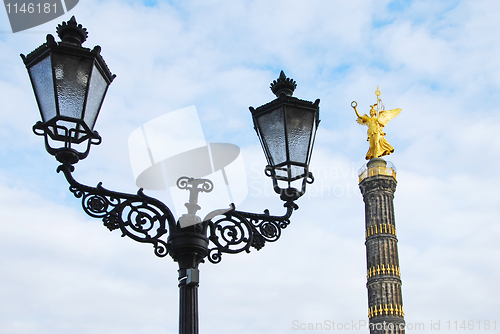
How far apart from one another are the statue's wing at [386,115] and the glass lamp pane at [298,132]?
24129mm

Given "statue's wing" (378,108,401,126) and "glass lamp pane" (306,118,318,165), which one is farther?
"statue's wing" (378,108,401,126)

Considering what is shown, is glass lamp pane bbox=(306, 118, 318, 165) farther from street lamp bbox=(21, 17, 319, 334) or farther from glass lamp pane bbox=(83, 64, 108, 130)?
glass lamp pane bbox=(83, 64, 108, 130)

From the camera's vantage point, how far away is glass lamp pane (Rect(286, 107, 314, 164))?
334cm

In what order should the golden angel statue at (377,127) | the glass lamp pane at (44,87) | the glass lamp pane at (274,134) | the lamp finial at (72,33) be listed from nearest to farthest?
1. the glass lamp pane at (44,87)
2. the lamp finial at (72,33)
3. the glass lamp pane at (274,134)
4. the golden angel statue at (377,127)

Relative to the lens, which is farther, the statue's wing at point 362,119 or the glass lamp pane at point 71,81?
the statue's wing at point 362,119

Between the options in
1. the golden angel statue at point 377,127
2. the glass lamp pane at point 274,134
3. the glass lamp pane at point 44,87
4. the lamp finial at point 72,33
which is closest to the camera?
the glass lamp pane at point 44,87

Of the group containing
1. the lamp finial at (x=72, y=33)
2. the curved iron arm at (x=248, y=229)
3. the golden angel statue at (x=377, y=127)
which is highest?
the golden angel statue at (x=377, y=127)

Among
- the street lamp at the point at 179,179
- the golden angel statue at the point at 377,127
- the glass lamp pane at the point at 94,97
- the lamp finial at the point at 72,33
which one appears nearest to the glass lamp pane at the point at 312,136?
the street lamp at the point at 179,179

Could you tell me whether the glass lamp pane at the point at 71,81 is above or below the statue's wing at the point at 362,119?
below

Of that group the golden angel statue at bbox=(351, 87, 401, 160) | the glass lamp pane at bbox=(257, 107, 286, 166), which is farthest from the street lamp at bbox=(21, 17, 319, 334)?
the golden angel statue at bbox=(351, 87, 401, 160)

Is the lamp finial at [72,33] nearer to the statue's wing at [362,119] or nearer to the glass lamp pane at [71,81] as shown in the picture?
the glass lamp pane at [71,81]

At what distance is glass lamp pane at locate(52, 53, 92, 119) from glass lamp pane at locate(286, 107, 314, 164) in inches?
43.9

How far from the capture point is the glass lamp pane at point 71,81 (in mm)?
2895

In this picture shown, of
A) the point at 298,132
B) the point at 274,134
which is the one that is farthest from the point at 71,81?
the point at 298,132
